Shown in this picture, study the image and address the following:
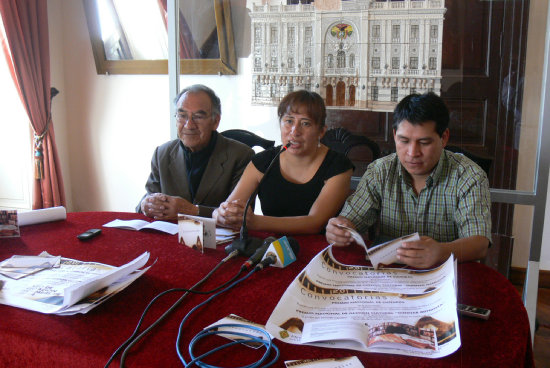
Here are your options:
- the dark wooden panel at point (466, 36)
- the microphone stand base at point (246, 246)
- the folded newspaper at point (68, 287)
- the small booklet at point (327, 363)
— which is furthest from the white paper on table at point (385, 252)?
the dark wooden panel at point (466, 36)

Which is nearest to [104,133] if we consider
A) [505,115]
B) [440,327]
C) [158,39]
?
[158,39]

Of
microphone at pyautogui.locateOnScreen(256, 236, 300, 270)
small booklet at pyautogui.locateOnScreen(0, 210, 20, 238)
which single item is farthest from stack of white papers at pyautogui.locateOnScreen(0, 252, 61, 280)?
microphone at pyautogui.locateOnScreen(256, 236, 300, 270)

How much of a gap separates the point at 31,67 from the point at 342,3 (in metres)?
2.27

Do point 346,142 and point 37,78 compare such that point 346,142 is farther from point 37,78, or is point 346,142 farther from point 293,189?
point 37,78

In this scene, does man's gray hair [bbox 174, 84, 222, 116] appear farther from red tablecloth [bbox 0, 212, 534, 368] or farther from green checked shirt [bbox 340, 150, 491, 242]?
red tablecloth [bbox 0, 212, 534, 368]

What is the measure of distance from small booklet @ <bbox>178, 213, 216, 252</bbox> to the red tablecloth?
1.8 inches

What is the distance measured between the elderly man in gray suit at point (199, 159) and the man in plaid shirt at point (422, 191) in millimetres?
634

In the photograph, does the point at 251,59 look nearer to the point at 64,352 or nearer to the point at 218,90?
the point at 218,90

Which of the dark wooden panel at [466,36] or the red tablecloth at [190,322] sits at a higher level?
the dark wooden panel at [466,36]

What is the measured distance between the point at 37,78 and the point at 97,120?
556 millimetres

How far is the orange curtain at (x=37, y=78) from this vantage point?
9.88 ft

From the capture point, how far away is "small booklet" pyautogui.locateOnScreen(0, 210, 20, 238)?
4.29 feet

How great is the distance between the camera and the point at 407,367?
658mm

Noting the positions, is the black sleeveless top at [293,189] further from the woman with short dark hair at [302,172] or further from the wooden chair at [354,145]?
the wooden chair at [354,145]
